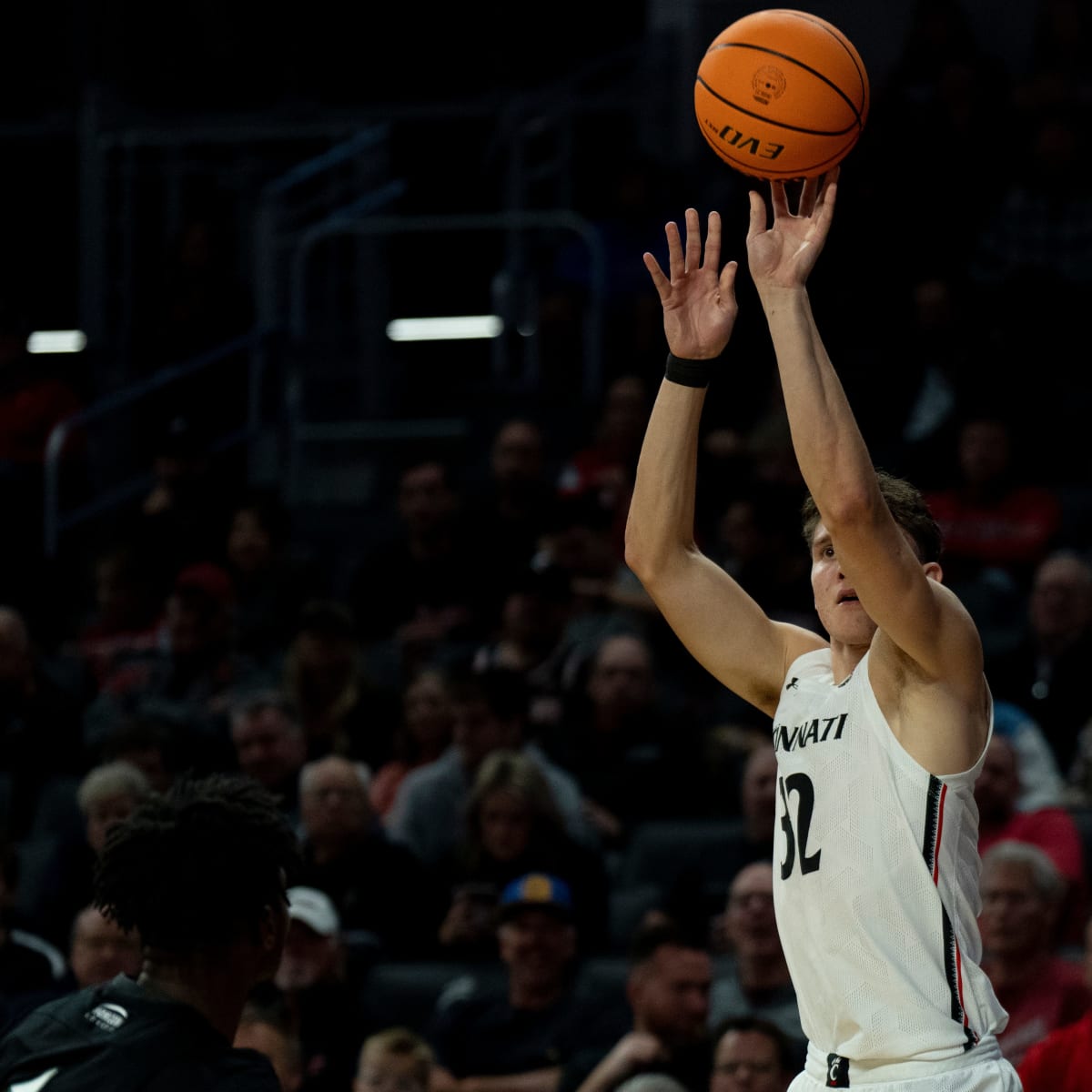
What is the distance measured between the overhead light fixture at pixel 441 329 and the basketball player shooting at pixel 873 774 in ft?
31.7

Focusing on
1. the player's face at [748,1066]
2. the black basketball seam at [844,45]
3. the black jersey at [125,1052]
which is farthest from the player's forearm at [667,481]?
the player's face at [748,1066]

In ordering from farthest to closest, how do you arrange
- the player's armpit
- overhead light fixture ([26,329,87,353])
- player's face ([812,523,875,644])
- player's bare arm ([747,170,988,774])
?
overhead light fixture ([26,329,87,353]) < the player's armpit < player's face ([812,523,875,644]) < player's bare arm ([747,170,988,774])

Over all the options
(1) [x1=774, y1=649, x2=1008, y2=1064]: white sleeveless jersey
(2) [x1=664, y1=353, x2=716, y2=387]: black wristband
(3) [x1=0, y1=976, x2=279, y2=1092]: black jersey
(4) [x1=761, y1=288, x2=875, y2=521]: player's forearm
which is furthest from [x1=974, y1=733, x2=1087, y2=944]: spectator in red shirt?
(3) [x1=0, y1=976, x2=279, y2=1092]: black jersey

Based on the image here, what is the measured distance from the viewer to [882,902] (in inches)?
154

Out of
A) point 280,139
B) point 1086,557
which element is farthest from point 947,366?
point 280,139

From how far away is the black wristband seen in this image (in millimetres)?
4398

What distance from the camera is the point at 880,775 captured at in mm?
3965

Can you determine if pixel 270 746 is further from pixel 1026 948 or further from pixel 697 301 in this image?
pixel 697 301

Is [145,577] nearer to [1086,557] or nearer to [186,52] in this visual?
[1086,557]

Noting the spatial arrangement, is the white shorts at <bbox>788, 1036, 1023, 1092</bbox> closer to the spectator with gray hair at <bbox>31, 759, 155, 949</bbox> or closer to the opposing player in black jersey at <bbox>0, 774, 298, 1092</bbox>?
the opposing player in black jersey at <bbox>0, 774, 298, 1092</bbox>

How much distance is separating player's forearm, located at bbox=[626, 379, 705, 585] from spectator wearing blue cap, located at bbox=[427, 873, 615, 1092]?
3.24m

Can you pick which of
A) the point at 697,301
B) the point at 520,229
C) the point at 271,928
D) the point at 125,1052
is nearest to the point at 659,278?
the point at 697,301

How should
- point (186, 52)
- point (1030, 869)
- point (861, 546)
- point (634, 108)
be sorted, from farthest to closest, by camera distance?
point (186, 52) → point (634, 108) → point (1030, 869) → point (861, 546)

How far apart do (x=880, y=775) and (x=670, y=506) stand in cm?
78
